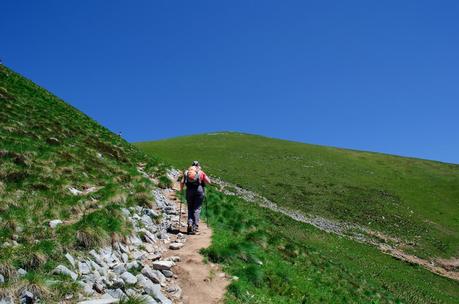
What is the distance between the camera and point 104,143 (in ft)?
97.0

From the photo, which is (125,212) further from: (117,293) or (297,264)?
(297,264)

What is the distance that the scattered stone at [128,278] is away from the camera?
35.2 ft

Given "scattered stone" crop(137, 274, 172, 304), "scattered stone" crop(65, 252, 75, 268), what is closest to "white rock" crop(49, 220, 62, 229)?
"scattered stone" crop(65, 252, 75, 268)

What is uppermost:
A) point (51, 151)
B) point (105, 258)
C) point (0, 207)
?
point (51, 151)

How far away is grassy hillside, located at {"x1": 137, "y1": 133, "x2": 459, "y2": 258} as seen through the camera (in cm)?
5159

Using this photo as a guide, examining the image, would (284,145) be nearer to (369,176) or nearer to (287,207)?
(369,176)

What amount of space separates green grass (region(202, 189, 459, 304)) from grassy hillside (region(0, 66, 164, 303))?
13.5ft

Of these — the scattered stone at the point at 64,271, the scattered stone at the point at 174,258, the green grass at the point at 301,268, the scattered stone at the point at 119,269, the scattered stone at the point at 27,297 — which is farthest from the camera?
the green grass at the point at 301,268

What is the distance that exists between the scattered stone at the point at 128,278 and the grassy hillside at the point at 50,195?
159 cm

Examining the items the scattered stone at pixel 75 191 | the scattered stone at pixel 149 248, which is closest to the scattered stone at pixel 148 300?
the scattered stone at pixel 149 248

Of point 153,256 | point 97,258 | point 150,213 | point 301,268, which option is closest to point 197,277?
point 153,256

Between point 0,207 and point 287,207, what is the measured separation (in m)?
39.7

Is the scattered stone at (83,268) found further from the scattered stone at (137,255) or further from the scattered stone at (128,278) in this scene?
the scattered stone at (137,255)

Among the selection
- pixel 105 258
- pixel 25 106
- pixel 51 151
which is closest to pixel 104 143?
pixel 25 106
